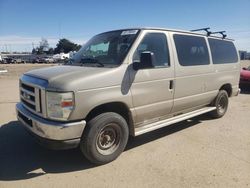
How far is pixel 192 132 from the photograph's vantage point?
19.1 ft

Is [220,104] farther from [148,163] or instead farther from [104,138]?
[104,138]

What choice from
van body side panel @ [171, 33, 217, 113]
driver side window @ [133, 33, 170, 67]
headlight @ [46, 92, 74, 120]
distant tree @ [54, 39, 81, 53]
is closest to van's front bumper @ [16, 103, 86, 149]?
headlight @ [46, 92, 74, 120]

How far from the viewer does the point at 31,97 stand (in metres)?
4.09

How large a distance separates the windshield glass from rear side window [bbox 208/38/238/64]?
2.65 meters

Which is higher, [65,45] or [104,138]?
[65,45]

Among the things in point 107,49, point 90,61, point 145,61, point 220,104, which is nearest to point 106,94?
point 145,61

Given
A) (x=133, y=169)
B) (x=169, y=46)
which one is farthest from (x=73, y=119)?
(x=169, y=46)

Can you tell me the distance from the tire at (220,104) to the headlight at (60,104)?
4.34m

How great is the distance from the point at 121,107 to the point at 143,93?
0.47 metres

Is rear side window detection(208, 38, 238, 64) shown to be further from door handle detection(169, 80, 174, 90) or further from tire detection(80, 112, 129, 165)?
tire detection(80, 112, 129, 165)

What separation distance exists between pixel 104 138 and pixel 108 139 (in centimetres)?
8

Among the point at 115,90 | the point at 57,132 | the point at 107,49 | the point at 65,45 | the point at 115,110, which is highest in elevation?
the point at 65,45

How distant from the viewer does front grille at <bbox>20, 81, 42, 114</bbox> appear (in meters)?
3.83

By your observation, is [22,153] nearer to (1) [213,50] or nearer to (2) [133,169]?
(2) [133,169]
